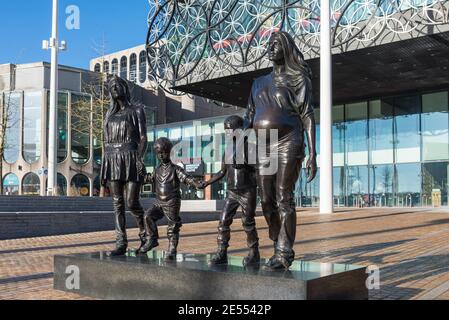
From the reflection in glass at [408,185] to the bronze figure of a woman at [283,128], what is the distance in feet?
103

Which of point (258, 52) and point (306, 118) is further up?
point (258, 52)

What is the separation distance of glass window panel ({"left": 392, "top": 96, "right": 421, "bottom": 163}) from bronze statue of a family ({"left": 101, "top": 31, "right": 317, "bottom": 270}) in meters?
31.0

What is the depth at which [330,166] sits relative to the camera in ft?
80.5

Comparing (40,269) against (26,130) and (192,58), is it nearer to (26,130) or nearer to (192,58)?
(192,58)

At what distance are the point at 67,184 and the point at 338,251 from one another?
44981 millimetres

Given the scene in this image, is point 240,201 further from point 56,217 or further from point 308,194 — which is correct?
point 308,194

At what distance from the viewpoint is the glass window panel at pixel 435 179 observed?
111 ft

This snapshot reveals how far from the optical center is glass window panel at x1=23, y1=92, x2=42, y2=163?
52.3 meters

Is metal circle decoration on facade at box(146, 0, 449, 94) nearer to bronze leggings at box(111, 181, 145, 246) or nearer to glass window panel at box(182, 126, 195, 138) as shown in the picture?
glass window panel at box(182, 126, 195, 138)

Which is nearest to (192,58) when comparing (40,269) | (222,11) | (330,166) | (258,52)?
(222,11)

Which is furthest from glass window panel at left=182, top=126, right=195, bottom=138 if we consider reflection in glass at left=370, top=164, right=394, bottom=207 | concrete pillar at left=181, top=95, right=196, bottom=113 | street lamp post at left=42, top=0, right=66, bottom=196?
concrete pillar at left=181, top=95, right=196, bottom=113

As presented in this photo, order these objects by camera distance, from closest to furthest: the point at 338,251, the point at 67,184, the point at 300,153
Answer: the point at 300,153
the point at 338,251
the point at 67,184

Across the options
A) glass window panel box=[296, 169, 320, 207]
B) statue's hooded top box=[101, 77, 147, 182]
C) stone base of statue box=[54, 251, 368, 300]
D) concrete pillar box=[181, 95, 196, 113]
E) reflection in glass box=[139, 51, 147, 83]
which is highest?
reflection in glass box=[139, 51, 147, 83]

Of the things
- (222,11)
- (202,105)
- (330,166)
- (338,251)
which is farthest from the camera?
(202,105)
